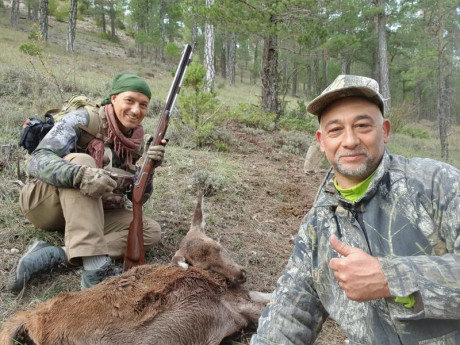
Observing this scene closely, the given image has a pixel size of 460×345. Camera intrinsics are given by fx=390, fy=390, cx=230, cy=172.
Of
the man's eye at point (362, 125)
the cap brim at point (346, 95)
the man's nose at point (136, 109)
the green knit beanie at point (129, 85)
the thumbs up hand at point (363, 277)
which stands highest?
the green knit beanie at point (129, 85)

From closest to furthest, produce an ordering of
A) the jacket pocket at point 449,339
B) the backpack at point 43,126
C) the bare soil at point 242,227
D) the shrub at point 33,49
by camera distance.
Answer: the jacket pocket at point 449,339
the bare soil at point 242,227
the backpack at point 43,126
the shrub at point 33,49

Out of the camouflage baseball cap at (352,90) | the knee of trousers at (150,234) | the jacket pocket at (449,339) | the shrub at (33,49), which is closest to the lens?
the jacket pocket at (449,339)

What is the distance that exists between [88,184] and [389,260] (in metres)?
2.36

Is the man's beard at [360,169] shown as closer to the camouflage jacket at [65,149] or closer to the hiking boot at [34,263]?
the camouflage jacket at [65,149]

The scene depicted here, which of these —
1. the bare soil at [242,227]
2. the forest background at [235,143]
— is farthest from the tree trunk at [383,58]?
the bare soil at [242,227]

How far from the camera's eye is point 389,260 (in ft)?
5.01

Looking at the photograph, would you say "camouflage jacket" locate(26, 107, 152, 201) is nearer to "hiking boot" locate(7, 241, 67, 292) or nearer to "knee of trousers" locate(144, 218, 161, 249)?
"knee of trousers" locate(144, 218, 161, 249)

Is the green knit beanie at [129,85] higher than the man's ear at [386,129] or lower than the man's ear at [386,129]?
higher

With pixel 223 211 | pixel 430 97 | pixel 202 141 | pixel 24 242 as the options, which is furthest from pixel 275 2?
pixel 430 97

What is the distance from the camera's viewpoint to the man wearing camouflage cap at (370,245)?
4.97ft

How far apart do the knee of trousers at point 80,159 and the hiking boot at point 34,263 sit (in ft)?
2.54

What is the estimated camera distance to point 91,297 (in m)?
2.26

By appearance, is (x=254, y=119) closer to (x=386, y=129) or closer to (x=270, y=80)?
(x=270, y=80)

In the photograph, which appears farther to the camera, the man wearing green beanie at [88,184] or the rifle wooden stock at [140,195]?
the rifle wooden stock at [140,195]
